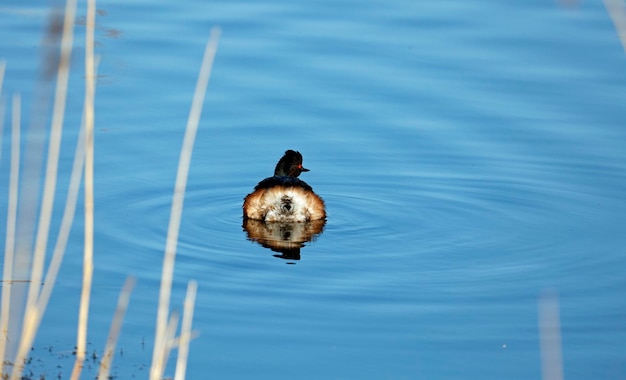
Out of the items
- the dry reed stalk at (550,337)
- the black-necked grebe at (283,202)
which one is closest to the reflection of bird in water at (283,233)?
the black-necked grebe at (283,202)

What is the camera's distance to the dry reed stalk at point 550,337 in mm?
6855

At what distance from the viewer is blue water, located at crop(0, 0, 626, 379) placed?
7.35 meters

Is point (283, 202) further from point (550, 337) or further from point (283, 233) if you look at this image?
point (550, 337)

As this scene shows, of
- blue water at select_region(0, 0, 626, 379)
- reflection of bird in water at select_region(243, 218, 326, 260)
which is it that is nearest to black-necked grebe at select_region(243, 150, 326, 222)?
reflection of bird in water at select_region(243, 218, 326, 260)

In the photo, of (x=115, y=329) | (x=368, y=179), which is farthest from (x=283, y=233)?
(x=115, y=329)

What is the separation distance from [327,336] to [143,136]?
5.10 m

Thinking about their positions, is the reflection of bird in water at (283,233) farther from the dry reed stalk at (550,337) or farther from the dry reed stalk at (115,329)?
the dry reed stalk at (550,337)

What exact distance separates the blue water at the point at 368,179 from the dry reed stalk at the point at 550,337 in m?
0.06

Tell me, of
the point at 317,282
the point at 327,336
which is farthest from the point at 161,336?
the point at 317,282

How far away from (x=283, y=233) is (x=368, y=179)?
4.67 ft

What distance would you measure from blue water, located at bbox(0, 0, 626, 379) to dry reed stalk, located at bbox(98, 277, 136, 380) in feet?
0.24

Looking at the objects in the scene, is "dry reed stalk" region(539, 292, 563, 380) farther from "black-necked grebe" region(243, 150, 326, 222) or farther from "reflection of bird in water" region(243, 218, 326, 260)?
"black-necked grebe" region(243, 150, 326, 222)

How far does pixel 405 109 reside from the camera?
41.8 feet

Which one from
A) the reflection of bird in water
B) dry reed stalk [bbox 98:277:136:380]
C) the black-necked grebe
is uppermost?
the black-necked grebe
